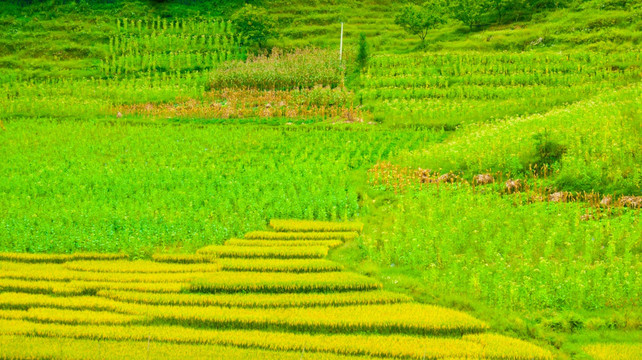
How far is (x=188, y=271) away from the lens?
11.6 metres

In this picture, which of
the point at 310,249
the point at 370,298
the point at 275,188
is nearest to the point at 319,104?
the point at 275,188

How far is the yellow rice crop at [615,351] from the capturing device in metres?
7.96

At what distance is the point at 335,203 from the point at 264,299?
5038mm

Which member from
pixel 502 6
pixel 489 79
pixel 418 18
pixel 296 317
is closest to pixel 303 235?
pixel 296 317

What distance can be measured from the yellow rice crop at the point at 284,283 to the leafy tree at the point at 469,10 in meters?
27.5

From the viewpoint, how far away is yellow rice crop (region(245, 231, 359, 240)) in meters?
13.0

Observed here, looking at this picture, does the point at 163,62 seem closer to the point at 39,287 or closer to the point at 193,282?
the point at 39,287

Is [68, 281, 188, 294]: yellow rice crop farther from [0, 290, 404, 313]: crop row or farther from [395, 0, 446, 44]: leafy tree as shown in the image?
[395, 0, 446, 44]: leafy tree

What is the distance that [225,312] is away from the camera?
981 cm

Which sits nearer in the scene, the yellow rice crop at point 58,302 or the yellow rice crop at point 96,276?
the yellow rice crop at point 58,302

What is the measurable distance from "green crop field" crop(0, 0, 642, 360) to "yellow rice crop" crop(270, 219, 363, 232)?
52 millimetres

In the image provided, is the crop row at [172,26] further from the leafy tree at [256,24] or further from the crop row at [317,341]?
the crop row at [317,341]

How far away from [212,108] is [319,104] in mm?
4803

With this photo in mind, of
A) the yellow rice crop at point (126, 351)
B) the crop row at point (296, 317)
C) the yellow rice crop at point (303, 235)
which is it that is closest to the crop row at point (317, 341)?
the yellow rice crop at point (126, 351)
